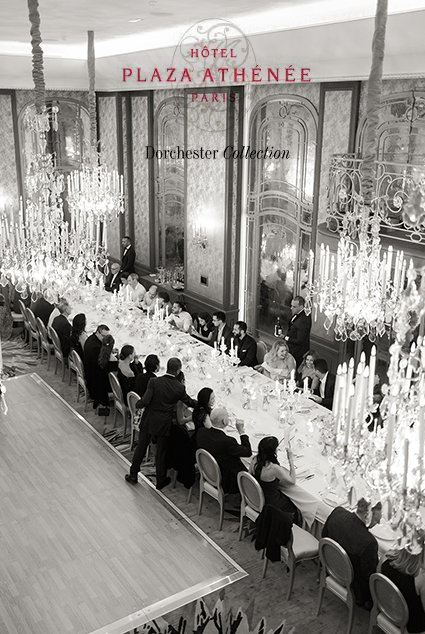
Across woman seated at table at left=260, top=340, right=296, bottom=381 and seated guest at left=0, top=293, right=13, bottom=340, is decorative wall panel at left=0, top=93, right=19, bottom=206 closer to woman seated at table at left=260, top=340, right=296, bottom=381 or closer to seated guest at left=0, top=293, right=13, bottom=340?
seated guest at left=0, top=293, right=13, bottom=340

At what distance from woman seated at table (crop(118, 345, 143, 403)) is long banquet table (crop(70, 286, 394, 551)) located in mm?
496

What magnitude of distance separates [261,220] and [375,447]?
9.14 m

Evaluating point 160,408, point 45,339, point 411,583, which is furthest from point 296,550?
point 45,339

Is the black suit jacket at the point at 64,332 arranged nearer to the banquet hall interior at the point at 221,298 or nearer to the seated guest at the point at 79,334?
the seated guest at the point at 79,334

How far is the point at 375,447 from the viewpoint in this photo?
4.80 metres

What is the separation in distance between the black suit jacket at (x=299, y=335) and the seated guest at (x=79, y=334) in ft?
11.7

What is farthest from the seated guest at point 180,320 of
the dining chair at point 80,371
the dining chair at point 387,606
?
the dining chair at point 387,606

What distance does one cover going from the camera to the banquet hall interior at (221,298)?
258 inches

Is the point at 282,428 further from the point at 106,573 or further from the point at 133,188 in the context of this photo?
the point at 133,188

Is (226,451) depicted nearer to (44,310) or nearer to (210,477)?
(210,477)

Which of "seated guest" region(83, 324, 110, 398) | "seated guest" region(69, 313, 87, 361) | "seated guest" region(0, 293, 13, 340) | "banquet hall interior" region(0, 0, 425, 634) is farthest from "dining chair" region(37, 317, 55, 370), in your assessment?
"seated guest" region(83, 324, 110, 398)

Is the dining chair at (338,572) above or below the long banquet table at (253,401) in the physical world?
below

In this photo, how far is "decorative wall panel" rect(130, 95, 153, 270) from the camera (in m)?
16.6

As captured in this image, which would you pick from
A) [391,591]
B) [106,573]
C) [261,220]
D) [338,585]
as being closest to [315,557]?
[338,585]
